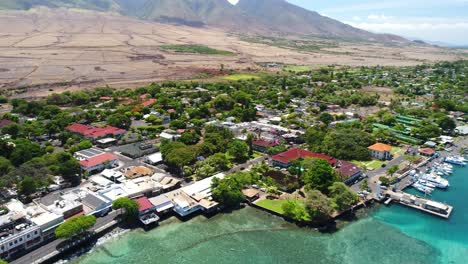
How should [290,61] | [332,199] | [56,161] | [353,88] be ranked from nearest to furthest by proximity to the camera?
[332,199] → [56,161] → [353,88] → [290,61]

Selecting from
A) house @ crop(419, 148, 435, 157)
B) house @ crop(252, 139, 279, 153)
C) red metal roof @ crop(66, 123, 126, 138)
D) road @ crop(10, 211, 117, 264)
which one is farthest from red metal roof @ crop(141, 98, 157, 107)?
house @ crop(419, 148, 435, 157)

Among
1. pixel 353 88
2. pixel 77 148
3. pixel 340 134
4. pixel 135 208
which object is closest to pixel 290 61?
pixel 353 88

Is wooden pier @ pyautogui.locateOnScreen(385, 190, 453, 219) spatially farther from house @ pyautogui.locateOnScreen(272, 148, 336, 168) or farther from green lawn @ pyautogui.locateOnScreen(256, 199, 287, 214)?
green lawn @ pyautogui.locateOnScreen(256, 199, 287, 214)

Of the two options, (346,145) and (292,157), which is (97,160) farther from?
(346,145)

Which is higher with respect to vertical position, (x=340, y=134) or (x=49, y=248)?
(x=340, y=134)

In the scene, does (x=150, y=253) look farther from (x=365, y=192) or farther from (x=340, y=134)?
(x=340, y=134)

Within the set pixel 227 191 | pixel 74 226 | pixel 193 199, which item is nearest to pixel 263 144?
pixel 227 191

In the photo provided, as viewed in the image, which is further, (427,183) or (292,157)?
(292,157)
